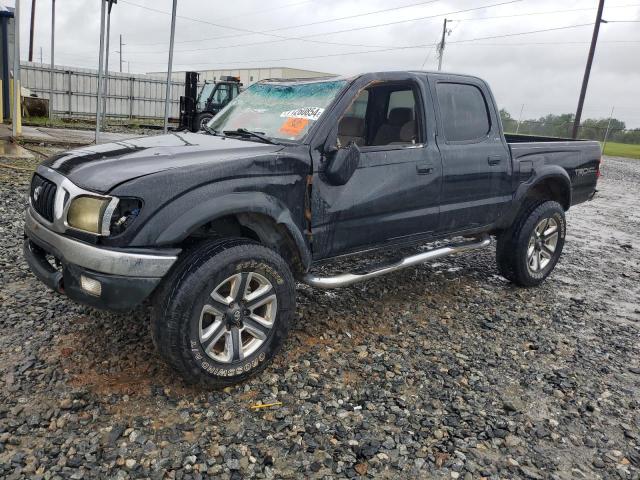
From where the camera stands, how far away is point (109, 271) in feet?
8.22

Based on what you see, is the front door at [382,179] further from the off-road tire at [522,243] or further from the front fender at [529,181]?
the off-road tire at [522,243]

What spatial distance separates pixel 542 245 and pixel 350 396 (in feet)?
9.92

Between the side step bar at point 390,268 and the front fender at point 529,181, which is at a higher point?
the front fender at point 529,181

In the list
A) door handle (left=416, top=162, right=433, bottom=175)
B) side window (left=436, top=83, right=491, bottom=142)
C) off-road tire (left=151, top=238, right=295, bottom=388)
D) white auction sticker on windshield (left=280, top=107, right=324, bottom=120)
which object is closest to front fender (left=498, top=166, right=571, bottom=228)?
side window (left=436, top=83, right=491, bottom=142)

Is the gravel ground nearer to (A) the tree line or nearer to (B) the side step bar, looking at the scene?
(B) the side step bar

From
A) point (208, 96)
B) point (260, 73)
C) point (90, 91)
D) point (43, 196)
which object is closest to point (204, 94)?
point (208, 96)

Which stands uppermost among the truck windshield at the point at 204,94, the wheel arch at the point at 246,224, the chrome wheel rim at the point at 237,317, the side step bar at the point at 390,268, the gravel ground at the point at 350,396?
the truck windshield at the point at 204,94

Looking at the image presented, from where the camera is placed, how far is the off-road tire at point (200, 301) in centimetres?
263

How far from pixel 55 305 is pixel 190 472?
2.15 metres

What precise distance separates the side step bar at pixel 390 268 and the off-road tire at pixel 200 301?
0.39m

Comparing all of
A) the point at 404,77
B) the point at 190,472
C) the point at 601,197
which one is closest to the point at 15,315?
the point at 190,472

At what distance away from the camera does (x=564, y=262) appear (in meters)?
6.06

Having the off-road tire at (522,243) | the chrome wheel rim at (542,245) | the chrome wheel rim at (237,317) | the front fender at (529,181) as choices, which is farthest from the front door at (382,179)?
the chrome wheel rim at (542,245)

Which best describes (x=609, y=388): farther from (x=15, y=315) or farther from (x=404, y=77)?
(x=15, y=315)
